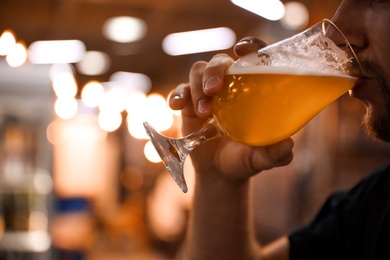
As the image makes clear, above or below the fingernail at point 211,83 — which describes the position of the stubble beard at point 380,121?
below

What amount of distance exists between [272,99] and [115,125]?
33.7ft

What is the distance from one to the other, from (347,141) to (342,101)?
0.34m

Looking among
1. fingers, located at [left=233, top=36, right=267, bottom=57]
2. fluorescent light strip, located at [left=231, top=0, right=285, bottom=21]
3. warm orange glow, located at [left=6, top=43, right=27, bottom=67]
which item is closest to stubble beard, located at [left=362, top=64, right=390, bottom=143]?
fingers, located at [left=233, top=36, right=267, bottom=57]

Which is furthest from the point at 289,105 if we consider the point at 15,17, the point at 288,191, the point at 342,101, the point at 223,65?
the point at 15,17

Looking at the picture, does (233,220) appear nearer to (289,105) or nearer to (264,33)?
(289,105)

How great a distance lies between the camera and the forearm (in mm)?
1486

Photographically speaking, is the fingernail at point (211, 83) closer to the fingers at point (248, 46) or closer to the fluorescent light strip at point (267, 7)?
the fingers at point (248, 46)

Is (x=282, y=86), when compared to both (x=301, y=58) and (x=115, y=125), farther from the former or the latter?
(x=115, y=125)

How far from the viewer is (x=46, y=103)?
13.6ft

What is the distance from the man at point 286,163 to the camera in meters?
1.14

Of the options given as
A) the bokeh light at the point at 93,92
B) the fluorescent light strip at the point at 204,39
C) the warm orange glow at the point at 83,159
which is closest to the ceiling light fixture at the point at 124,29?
the fluorescent light strip at the point at 204,39

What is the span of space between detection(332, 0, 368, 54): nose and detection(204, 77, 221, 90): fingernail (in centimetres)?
31

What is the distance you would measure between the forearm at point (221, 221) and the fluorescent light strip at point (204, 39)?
18.0 feet

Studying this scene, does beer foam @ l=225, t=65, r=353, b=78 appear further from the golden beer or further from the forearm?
the forearm
